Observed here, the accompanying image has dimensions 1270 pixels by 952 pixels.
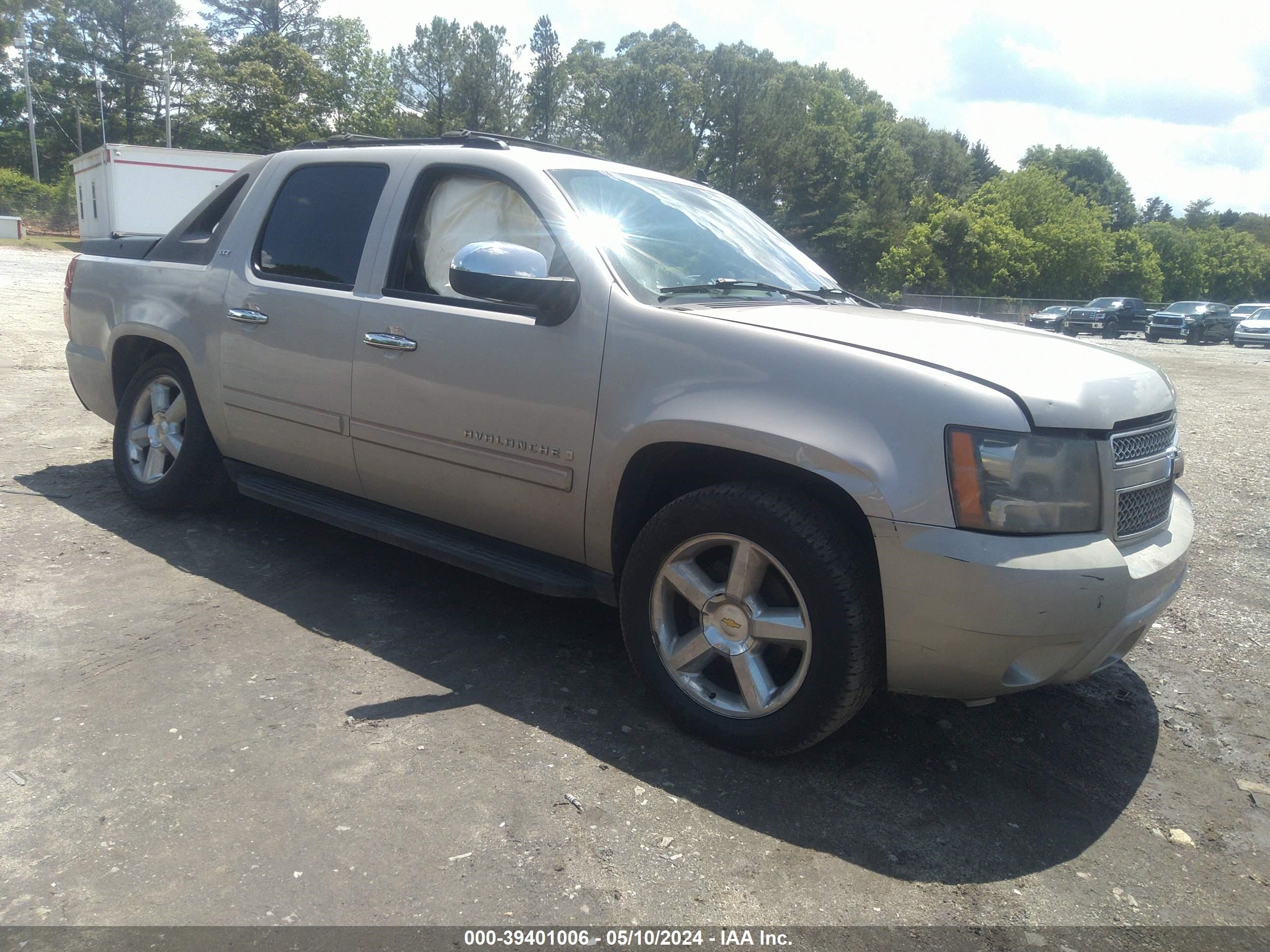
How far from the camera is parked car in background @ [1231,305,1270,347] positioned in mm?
35156

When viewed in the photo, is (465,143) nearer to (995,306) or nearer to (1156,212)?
(995,306)

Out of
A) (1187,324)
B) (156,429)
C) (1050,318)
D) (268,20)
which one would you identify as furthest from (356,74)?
(156,429)

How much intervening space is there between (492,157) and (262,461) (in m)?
1.86

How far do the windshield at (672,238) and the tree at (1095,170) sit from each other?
402 feet

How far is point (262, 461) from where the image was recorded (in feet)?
15.1

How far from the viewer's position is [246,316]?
443 centimetres

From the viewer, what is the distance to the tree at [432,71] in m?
63.8

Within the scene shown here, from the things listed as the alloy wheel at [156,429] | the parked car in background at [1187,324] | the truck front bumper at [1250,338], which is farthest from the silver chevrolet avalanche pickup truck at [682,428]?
the parked car in background at [1187,324]

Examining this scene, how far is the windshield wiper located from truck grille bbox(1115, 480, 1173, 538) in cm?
136

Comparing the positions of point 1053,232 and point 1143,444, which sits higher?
point 1053,232

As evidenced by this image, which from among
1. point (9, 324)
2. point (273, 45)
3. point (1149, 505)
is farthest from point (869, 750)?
point (273, 45)

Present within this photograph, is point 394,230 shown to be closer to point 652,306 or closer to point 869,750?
point 652,306

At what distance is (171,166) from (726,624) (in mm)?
24206

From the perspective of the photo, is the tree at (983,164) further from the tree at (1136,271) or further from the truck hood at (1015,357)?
the truck hood at (1015,357)
